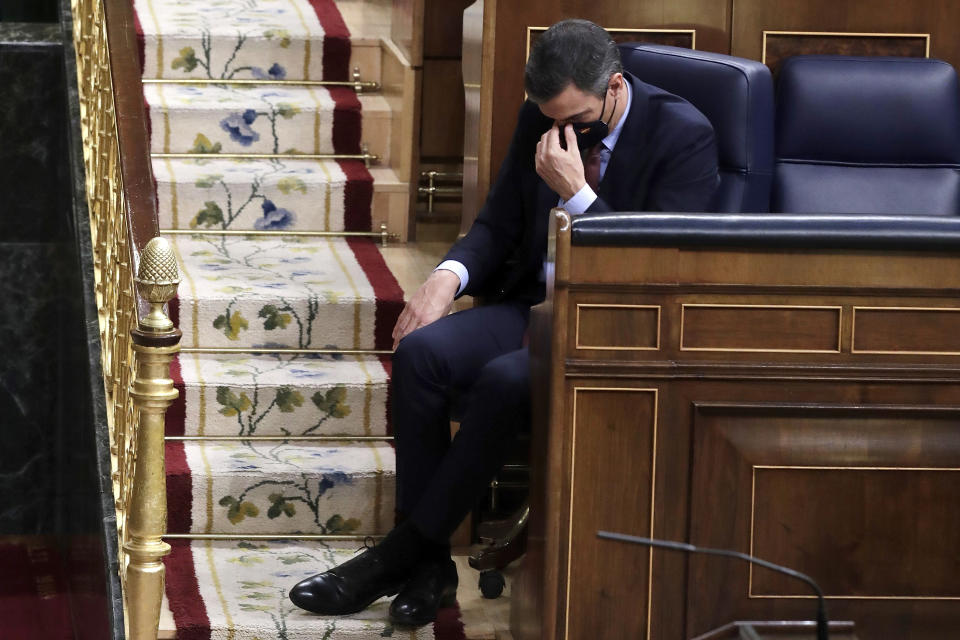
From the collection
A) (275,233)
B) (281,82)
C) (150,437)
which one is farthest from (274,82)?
(150,437)

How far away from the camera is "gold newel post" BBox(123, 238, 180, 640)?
238 centimetres

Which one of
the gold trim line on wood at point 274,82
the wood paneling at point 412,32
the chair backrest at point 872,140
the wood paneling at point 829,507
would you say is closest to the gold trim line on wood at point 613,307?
the wood paneling at point 829,507

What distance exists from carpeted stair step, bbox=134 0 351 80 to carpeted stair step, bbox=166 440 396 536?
1.44m

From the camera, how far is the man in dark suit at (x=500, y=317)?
2.79 meters

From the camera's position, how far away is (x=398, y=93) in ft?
14.0

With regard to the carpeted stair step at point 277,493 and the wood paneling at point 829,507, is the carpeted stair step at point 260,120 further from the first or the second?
the wood paneling at point 829,507

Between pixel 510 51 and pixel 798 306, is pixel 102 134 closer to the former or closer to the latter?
pixel 510 51

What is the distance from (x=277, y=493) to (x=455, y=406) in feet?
1.80

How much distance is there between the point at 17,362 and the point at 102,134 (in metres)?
1.10

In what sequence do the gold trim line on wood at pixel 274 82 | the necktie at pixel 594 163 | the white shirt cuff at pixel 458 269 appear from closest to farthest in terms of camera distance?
the necktie at pixel 594 163, the white shirt cuff at pixel 458 269, the gold trim line on wood at pixel 274 82

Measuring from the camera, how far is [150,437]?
7.98 feet

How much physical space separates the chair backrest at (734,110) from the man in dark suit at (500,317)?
155 millimetres

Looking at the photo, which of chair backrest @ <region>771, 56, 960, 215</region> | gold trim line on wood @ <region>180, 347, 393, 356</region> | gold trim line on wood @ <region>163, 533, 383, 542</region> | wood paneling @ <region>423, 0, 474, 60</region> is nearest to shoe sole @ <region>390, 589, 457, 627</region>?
gold trim line on wood @ <region>163, 533, 383, 542</region>

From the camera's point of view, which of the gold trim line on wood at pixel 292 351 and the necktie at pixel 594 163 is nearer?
the necktie at pixel 594 163
